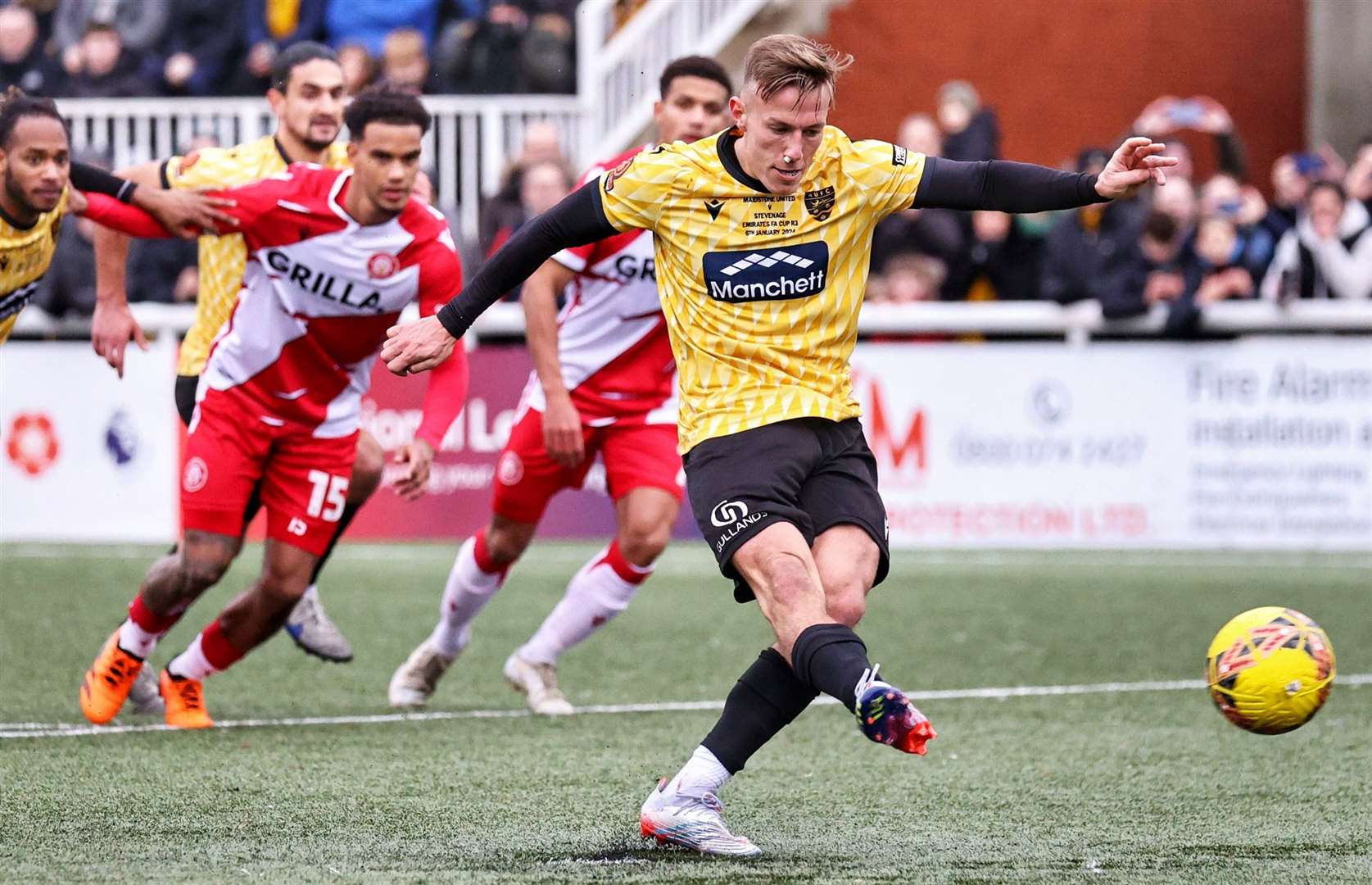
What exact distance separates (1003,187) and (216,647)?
140 inches

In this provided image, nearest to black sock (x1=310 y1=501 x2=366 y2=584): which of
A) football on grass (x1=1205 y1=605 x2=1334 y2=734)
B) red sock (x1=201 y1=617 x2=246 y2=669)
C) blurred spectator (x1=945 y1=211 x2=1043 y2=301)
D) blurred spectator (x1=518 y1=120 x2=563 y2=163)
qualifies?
red sock (x1=201 y1=617 x2=246 y2=669)

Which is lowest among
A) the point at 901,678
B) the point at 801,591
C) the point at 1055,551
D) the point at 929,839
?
the point at 1055,551

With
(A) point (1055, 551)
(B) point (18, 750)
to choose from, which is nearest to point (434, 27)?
(A) point (1055, 551)

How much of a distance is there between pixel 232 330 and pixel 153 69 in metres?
9.88

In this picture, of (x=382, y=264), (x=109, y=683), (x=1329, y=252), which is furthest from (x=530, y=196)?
(x=109, y=683)

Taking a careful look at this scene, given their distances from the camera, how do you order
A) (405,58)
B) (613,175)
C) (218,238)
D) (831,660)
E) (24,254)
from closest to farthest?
(831,660) → (613,175) → (24,254) → (218,238) → (405,58)

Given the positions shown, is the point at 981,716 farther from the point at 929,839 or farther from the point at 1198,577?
the point at 1198,577

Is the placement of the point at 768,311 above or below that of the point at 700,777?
above

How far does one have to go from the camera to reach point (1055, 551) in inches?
524

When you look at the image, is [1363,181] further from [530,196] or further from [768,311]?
[768,311]

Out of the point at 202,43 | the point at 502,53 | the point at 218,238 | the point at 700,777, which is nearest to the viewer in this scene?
the point at 700,777

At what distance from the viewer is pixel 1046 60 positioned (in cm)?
1847

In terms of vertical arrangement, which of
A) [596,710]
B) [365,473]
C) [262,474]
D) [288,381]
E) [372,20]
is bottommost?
[596,710]

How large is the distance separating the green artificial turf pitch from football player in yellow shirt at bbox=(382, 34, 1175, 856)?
0.56 meters
